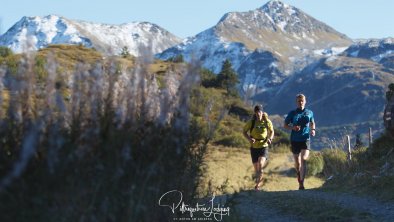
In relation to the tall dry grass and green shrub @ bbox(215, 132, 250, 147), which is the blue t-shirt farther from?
green shrub @ bbox(215, 132, 250, 147)

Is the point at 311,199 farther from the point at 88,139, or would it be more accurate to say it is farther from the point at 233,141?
the point at 233,141

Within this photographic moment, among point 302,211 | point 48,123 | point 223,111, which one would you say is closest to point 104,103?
point 48,123

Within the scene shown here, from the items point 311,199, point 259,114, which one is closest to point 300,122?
point 259,114

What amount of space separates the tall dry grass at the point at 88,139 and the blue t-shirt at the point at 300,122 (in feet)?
25.4

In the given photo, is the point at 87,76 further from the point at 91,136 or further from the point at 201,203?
the point at 201,203

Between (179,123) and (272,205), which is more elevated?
(179,123)

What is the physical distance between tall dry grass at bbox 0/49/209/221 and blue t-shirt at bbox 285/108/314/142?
25.4 feet

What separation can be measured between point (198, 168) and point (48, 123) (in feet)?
7.65

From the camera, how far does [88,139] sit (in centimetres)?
440

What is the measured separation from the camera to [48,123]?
Answer: 4340 millimetres

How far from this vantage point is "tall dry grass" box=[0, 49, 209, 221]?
4027mm

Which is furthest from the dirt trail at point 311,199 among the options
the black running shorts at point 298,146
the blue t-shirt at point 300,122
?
the blue t-shirt at point 300,122

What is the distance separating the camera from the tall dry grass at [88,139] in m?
4.03

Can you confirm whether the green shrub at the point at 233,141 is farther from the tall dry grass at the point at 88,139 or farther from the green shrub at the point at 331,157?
the tall dry grass at the point at 88,139
